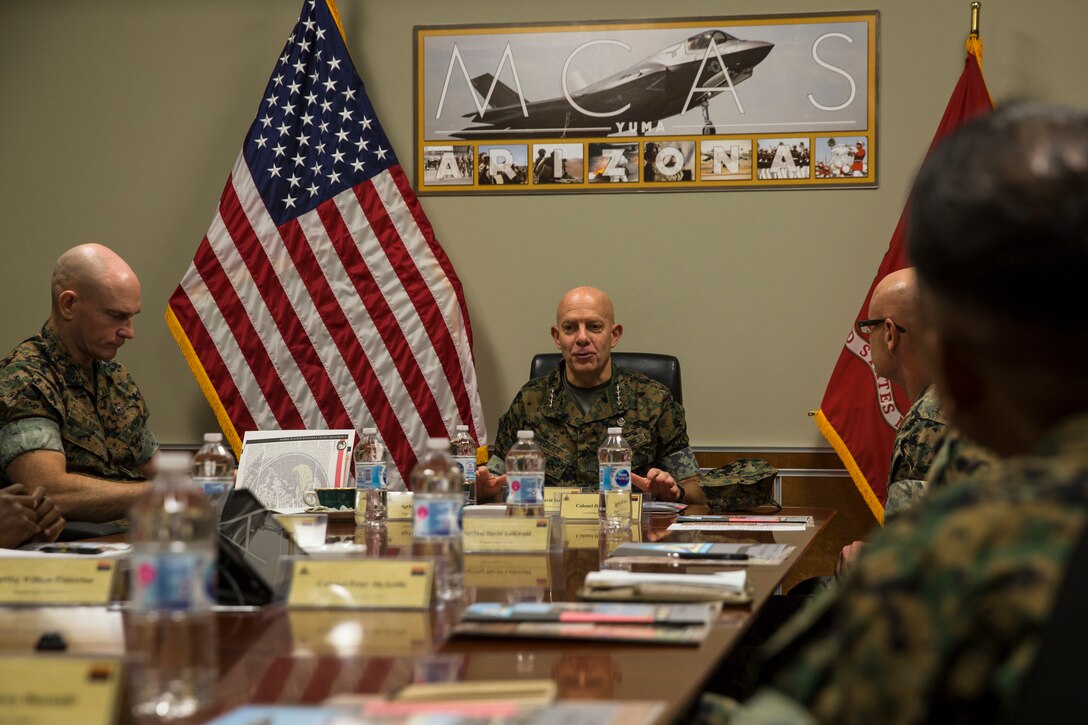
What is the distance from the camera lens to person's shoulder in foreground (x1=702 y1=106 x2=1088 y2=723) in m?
0.70

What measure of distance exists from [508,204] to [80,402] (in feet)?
6.80

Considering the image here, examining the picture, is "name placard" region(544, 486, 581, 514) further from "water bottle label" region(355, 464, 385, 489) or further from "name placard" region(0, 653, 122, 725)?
"name placard" region(0, 653, 122, 725)

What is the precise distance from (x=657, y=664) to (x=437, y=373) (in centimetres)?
334

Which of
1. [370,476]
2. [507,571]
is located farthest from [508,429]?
[507,571]

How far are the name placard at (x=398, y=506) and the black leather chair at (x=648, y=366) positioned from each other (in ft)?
4.07

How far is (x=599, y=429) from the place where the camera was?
386cm

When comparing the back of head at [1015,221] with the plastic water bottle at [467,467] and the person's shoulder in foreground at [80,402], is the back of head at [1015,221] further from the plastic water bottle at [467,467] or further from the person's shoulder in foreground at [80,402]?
the person's shoulder in foreground at [80,402]

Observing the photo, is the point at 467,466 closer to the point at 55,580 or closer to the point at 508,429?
the point at 508,429

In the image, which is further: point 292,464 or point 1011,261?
point 292,464

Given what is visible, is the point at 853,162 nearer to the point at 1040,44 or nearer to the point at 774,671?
the point at 1040,44

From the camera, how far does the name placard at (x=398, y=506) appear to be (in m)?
2.96

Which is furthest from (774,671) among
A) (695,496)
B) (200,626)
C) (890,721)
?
(695,496)

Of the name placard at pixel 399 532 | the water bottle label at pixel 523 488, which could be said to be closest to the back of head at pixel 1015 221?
the name placard at pixel 399 532

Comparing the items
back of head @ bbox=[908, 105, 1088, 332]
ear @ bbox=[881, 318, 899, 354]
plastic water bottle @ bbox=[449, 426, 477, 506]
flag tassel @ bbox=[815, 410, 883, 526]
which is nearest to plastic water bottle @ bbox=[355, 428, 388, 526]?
plastic water bottle @ bbox=[449, 426, 477, 506]
